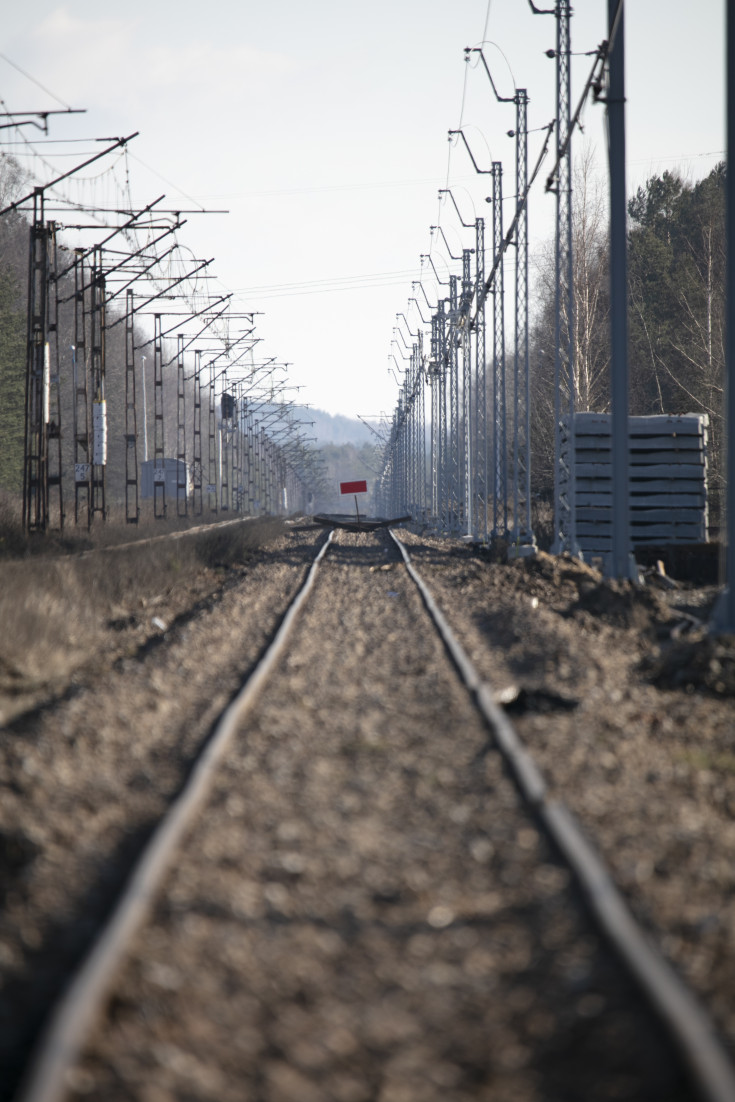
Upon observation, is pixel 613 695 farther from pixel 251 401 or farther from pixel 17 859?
pixel 251 401

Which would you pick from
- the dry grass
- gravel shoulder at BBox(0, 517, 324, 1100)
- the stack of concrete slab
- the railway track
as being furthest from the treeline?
the railway track

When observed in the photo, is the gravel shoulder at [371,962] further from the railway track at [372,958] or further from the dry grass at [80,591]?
the dry grass at [80,591]

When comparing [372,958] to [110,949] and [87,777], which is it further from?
[87,777]

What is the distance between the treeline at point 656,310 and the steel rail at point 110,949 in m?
36.2

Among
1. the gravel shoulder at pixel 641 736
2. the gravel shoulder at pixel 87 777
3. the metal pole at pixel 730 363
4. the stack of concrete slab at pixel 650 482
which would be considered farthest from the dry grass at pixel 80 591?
the stack of concrete slab at pixel 650 482

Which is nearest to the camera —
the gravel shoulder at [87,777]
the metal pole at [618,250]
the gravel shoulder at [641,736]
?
the gravel shoulder at [87,777]

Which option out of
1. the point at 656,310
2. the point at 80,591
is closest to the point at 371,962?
the point at 80,591

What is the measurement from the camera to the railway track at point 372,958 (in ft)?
10.0

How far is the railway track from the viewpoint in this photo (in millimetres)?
3051

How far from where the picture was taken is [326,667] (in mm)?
9688

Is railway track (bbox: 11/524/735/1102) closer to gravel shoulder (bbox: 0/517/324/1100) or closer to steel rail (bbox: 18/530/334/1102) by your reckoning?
steel rail (bbox: 18/530/334/1102)

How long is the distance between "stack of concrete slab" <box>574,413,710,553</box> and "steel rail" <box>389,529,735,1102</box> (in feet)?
55.8

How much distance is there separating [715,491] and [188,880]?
3863cm

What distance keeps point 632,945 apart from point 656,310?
182 feet
